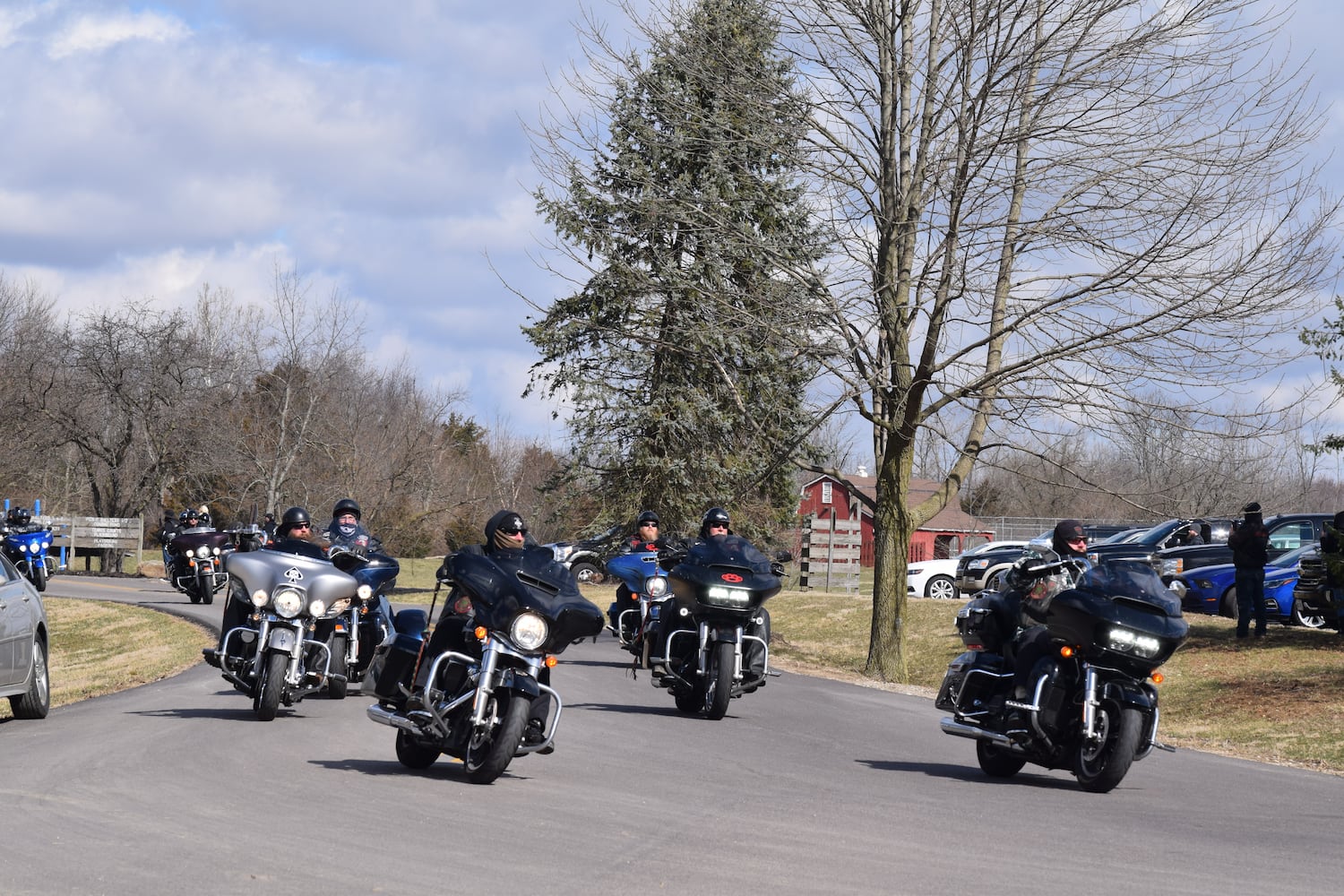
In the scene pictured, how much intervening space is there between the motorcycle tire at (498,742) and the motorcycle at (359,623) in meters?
4.58

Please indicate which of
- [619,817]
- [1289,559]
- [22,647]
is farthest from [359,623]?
[1289,559]

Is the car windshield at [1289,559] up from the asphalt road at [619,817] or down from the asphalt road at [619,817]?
up

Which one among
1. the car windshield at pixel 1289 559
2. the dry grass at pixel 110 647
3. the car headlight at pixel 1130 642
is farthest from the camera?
the car windshield at pixel 1289 559

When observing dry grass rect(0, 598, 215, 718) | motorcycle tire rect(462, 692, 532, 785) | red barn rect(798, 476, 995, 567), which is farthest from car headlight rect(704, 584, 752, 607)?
red barn rect(798, 476, 995, 567)

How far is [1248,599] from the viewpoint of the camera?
919 inches

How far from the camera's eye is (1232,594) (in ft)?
89.5

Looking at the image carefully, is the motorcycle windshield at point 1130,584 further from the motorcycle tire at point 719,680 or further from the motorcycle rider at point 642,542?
the motorcycle rider at point 642,542

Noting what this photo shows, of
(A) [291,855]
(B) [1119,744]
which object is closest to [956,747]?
(B) [1119,744]

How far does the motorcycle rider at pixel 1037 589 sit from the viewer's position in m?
10.3

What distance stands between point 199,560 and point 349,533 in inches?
680

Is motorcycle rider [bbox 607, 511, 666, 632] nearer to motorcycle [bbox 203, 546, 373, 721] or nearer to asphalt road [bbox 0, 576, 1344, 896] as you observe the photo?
asphalt road [bbox 0, 576, 1344, 896]

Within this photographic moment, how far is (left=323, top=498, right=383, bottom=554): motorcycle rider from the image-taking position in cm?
1432

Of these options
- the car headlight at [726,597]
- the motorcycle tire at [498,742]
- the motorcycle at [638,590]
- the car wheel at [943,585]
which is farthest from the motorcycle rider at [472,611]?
the car wheel at [943,585]

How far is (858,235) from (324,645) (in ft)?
40.6
